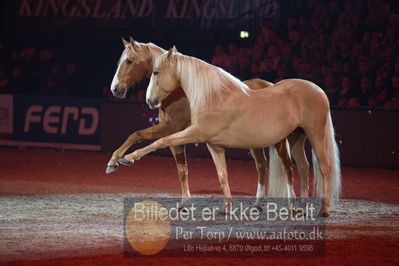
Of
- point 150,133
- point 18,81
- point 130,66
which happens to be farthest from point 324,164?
point 18,81

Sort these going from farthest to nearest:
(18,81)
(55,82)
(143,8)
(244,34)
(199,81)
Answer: (18,81) → (143,8) → (55,82) → (244,34) → (199,81)

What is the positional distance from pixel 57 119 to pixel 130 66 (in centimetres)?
861

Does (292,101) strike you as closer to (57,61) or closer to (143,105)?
(143,105)

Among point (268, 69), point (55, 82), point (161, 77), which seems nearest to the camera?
point (161, 77)

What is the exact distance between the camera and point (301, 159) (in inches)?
361

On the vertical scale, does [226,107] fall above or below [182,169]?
above

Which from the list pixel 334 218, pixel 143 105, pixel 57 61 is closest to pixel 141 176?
pixel 143 105

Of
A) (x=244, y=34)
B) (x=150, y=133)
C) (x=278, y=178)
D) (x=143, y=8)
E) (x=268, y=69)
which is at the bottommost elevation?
(x=278, y=178)

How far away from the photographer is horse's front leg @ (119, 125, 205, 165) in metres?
7.85

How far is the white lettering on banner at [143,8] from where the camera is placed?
18.6 metres

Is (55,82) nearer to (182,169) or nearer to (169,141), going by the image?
(182,169)

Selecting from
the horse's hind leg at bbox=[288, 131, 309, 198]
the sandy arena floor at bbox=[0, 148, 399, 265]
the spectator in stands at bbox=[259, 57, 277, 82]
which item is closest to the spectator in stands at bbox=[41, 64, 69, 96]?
the sandy arena floor at bbox=[0, 148, 399, 265]

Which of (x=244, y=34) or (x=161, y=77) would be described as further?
(x=244, y=34)

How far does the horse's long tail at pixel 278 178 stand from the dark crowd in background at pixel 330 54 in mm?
5716
